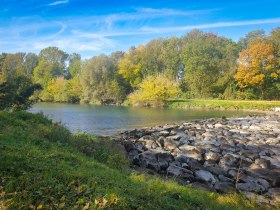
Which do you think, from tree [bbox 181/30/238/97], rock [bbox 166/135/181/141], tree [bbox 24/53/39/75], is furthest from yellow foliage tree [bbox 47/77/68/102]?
rock [bbox 166/135/181/141]

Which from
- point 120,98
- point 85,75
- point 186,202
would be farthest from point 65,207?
point 85,75

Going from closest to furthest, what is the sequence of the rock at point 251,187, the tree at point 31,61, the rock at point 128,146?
1. the rock at point 251,187
2. the rock at point 128,146
3. the tree at point 31,61

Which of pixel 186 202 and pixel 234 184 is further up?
pixel 186 202

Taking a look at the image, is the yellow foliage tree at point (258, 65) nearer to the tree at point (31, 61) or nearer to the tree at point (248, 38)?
the tree at point (248, 38)

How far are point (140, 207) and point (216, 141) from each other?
11719mm

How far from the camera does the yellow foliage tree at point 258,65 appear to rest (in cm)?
5438

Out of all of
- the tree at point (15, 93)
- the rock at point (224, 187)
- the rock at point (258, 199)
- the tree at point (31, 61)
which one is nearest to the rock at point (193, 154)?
the rock at point (224, 187)

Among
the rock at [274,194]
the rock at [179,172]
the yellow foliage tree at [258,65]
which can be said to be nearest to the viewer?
the rock at [274,194]

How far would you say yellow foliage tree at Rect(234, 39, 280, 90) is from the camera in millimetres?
54375

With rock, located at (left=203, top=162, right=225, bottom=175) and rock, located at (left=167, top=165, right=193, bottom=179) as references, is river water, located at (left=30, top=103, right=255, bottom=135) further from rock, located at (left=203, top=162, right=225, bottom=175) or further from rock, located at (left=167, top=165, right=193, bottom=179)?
rock, located at (left=203, top=162, right=225, bottom=175)

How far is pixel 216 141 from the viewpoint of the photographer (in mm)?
A: 16297

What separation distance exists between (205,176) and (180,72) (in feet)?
213

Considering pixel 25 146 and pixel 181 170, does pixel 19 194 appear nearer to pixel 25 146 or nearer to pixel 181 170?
pixel 25 146

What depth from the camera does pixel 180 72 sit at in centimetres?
7419
